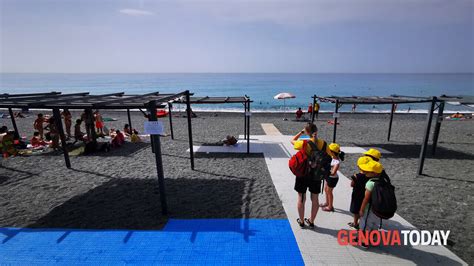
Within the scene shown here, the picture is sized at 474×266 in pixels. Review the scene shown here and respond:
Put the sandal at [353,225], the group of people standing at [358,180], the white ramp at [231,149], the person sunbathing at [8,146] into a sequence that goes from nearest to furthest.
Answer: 1. the group of people standing at [358,180]
2. the sandal at [353,225]
3. the person sunbathing at [8,146]
4. the white ramp at [231,149]

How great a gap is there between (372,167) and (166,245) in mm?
3984

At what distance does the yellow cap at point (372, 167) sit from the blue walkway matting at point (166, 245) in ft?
6.34

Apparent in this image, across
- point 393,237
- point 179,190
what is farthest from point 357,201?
point 179,190

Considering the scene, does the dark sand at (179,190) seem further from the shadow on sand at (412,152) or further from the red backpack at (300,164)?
the red backpack at (300,164)

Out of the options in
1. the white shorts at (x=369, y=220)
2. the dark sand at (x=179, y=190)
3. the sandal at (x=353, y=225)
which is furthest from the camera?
the dark sand at (x=179, y=190)

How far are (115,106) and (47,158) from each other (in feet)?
19.8

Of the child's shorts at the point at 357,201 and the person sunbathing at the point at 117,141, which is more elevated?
the child's shorts at the point at 357,201

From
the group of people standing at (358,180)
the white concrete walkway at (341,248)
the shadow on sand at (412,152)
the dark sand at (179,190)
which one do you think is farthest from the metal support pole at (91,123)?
the shadow on sand at (412,152)

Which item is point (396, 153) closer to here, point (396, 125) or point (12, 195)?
point (396, 125)

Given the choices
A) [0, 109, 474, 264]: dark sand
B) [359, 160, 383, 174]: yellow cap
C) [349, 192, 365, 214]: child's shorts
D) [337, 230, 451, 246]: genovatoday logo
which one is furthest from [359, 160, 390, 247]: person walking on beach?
[0, 109, 474, 264]: dark sand

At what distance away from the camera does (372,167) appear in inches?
145

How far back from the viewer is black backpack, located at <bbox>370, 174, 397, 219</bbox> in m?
3.62

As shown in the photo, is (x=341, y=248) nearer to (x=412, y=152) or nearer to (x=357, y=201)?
(x=357, y=201)

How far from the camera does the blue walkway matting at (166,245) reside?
13.0 feet
